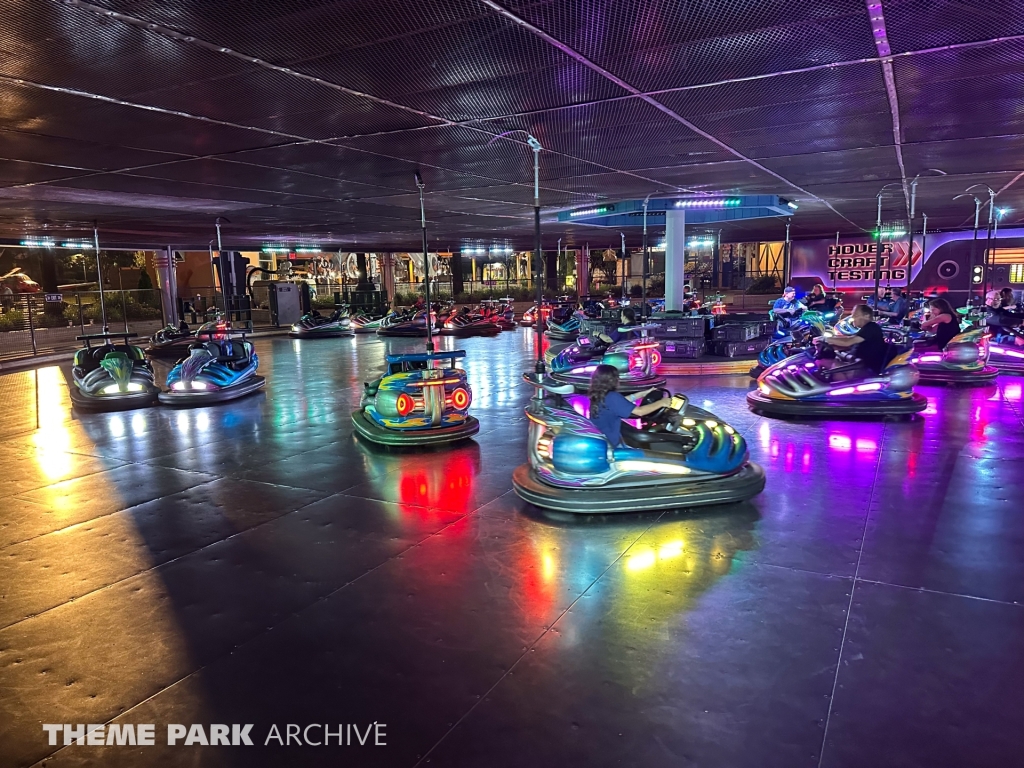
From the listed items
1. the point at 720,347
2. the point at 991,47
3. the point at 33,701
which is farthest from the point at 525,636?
the point at 720,347

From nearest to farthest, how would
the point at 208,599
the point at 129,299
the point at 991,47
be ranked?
1. the point at 208,599
2. the point at 991,47
3. the point at 129,299

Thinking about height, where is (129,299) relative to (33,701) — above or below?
above

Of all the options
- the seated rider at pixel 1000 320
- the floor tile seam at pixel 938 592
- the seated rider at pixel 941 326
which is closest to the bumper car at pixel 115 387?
the floor tile seam at pixel 938 592

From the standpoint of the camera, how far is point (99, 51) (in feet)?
10.5

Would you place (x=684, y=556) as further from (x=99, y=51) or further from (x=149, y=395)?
(x=149, y=395)

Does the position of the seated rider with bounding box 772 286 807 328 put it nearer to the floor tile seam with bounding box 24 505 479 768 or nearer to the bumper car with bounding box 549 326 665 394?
the bumper car with bounding box 549 326 665 394

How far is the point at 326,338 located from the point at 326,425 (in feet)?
36.8

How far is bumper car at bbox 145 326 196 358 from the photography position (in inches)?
564

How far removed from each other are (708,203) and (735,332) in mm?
2111

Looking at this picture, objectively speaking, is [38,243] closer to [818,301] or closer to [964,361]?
[818,301]

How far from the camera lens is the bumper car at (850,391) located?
260 inches

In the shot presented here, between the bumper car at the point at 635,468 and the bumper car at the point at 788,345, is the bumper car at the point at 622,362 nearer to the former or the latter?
the bumper car at the point at 788,345

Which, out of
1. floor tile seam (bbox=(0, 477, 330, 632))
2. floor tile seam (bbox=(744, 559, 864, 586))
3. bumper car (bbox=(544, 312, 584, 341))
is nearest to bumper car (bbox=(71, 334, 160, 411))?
floor tile seam (bbox=(0, 477, 330, 632))

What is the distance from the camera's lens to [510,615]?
2.90 metres
